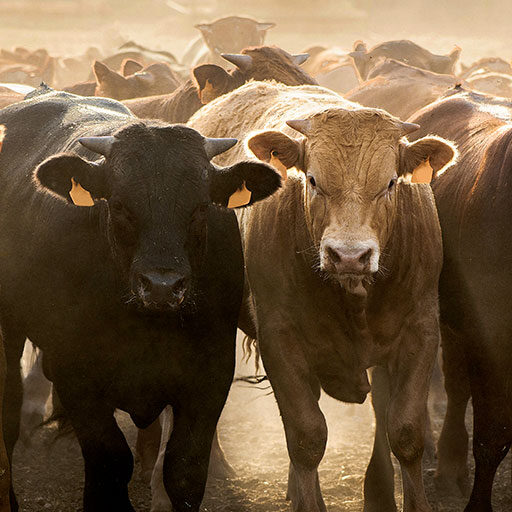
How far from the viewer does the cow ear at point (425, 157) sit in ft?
13.5

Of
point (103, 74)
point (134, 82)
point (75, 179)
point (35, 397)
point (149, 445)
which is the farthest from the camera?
point (134, 82)

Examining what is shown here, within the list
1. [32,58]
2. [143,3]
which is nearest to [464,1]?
[143,3]

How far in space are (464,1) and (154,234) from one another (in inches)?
1854

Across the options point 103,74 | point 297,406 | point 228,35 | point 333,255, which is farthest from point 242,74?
point 228,35

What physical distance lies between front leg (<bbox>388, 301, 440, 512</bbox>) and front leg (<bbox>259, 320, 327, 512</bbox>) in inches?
12.0

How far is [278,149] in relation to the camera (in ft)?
13.7

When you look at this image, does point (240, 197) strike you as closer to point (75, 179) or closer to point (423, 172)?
point (75, 179)

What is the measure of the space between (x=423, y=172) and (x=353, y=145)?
347 millimetres

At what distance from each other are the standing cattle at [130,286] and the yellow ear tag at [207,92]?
317cm

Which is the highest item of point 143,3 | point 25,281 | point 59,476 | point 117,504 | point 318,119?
point 318,119

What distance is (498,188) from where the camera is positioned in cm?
459

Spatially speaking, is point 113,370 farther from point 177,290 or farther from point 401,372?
point 401,372

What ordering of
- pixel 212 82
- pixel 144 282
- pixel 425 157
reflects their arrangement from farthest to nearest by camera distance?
pixel 212 82
pixel 425 157
pixel 144 282

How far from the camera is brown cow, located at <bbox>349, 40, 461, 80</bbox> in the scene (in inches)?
443
